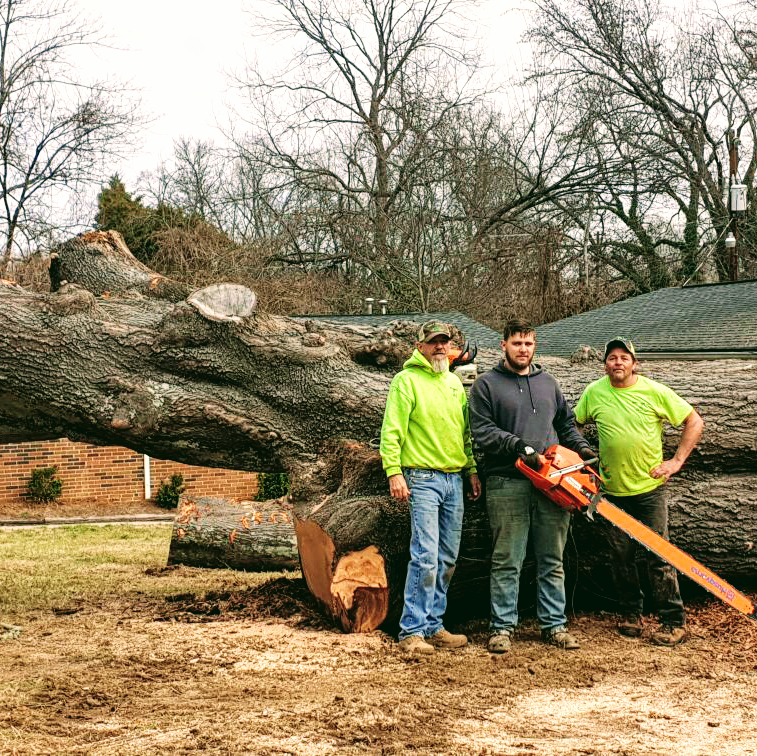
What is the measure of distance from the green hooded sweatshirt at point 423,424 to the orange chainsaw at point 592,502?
0.44m

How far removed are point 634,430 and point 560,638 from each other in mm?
1286

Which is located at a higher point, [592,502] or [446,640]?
[592,502]

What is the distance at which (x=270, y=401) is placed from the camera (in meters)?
6.44

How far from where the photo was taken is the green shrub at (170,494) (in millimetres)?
18062

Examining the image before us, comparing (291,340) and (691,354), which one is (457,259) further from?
(291,340)

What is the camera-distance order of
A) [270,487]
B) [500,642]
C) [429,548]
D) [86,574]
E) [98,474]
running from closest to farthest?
[500,642] < [429,548] < [86,574] < [98,474] < [270,487]

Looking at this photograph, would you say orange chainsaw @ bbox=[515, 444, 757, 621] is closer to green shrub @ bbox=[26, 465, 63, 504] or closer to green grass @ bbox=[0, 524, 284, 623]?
green grass @ bbox=[0, 524, 284, 623]

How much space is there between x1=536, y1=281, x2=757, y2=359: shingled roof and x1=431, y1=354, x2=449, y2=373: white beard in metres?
11.0

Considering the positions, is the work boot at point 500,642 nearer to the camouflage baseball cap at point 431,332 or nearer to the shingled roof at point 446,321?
the camouflage baseball cap at point 431,332

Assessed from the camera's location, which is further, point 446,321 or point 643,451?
point 446,321

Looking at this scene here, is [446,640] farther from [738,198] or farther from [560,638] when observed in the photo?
[738,198]

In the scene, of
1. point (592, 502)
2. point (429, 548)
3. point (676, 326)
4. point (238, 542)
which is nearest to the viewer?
point (592, 502)

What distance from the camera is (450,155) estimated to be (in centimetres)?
2942

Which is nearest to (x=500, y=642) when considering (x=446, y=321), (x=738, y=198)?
(x=446, y=321)
